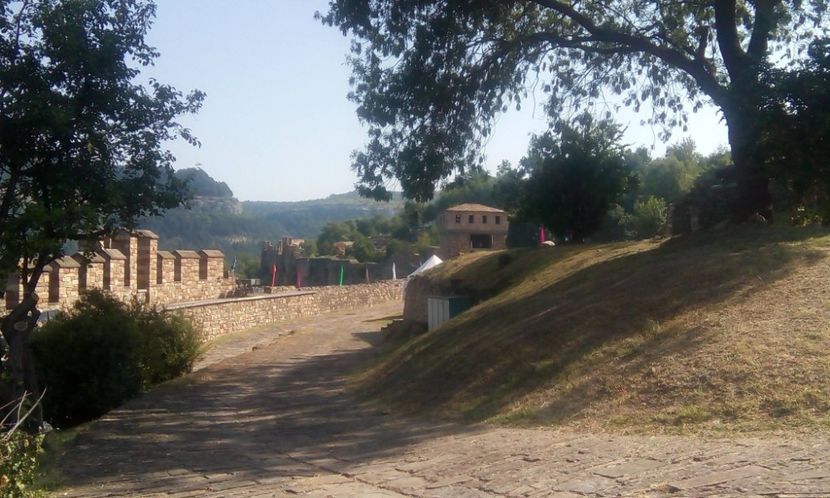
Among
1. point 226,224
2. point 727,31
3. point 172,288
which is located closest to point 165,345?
point 172,288

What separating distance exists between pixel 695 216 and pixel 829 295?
8.17 metres

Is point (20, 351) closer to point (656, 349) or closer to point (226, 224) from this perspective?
point (656, 349)

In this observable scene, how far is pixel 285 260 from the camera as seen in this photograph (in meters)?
68.7

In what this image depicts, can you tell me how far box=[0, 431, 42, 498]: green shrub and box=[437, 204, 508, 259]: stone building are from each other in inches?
1582

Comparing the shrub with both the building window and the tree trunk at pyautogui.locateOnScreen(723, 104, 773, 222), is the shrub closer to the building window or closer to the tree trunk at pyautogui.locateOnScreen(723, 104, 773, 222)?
the tree trunk at pyautogui.locateOnScreen(723, 104, 773, 222)

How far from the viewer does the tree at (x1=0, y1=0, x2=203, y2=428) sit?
10.8 metres

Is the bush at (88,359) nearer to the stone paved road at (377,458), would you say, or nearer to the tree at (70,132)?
the stone paved road at (377,458)

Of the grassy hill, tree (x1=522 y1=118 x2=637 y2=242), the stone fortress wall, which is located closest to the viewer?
the grassy hill

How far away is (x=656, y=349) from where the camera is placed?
10.0 meters

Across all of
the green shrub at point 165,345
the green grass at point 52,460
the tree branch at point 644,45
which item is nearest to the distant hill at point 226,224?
the green shrub at point 165,345

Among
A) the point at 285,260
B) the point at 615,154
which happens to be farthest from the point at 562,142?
the point at 285,260

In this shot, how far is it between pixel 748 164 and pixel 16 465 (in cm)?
1196

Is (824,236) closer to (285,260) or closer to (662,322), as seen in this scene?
(662,322)

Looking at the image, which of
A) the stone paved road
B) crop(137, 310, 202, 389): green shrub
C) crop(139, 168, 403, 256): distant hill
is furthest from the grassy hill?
crop(139, 168, 403, 256): distant hill
